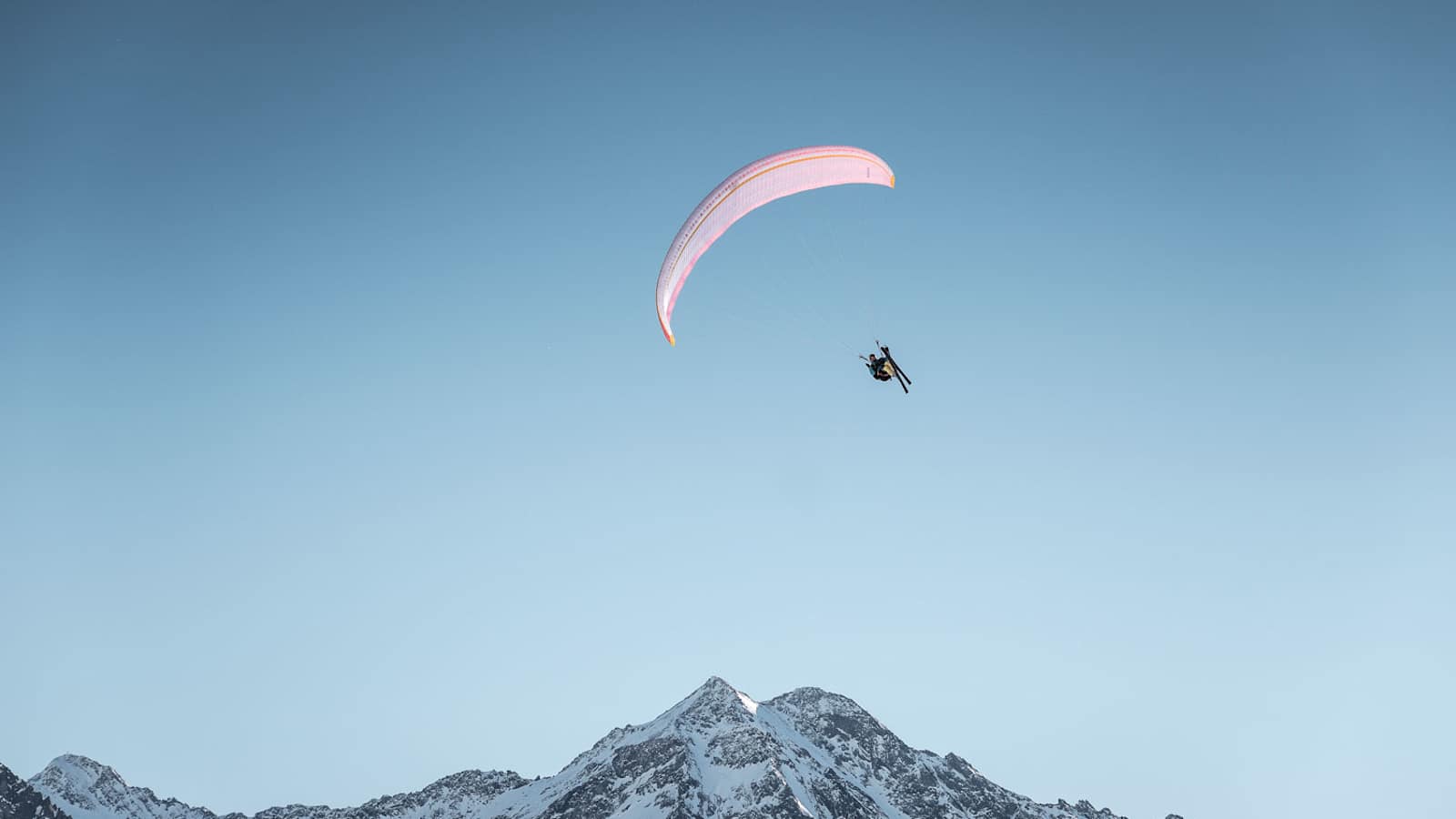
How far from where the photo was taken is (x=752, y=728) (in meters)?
167

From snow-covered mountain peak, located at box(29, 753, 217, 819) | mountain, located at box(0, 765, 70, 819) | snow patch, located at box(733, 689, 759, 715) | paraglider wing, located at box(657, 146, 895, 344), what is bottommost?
mountain, located at box(0, 765, 70, 819)

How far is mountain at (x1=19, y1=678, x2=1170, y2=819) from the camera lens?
5936 inches

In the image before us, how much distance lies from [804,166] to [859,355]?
28.3ft

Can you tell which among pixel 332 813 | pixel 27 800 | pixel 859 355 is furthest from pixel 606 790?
pixel 859 355

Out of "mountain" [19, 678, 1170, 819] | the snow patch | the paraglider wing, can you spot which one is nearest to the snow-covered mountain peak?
"mountain" [19, 678, 1170, 819]

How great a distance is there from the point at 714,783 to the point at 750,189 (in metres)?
134

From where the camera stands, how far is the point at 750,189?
40.8 metres

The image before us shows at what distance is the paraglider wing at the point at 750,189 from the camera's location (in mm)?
40312

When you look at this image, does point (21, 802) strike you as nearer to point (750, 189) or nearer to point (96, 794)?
point (96, 794)

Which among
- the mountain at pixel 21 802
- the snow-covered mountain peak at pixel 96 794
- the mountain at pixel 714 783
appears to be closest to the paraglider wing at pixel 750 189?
the mountain at pixel 714 783

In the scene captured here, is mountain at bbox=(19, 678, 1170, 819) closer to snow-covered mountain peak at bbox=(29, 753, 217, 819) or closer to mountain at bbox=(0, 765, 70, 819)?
snow-covered mountain peak at bbox=(29, 753, 217, 819)

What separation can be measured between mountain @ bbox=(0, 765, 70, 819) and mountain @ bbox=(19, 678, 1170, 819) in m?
11.6

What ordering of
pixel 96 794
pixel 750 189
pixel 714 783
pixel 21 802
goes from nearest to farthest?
pixel 750 189 → pixel 21 802 → pixel 714 783 → pixel 96 794

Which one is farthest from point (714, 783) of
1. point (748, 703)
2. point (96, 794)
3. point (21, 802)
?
point (96, 794)
